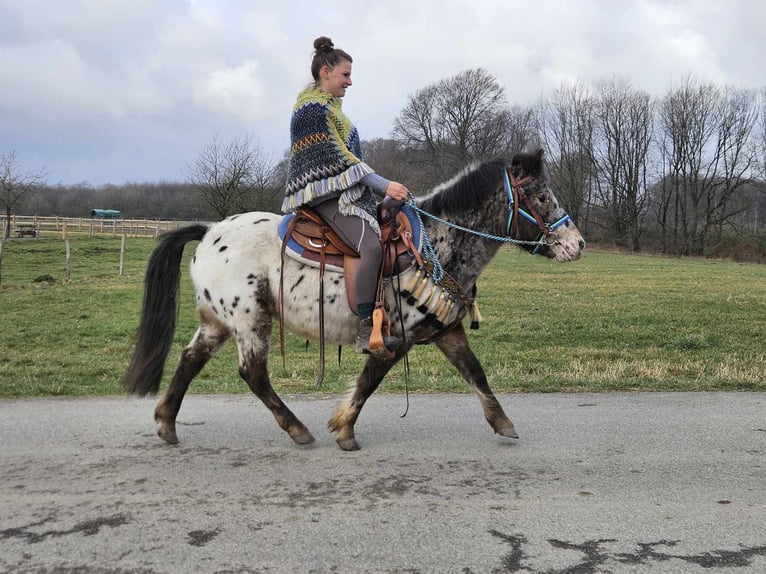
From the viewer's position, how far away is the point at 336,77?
4.62m

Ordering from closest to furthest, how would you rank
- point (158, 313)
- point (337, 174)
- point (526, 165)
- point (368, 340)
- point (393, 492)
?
point (393, 492)
point (368, 340)
point (337, 174)
point (526, 165)
point (158, 313)

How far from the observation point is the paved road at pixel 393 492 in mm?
3027

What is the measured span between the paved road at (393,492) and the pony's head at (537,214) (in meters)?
1.47

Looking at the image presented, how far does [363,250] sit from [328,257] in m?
0.32

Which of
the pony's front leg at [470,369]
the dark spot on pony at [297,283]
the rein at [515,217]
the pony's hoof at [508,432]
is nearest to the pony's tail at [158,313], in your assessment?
the dark spot on pony at [297,283]

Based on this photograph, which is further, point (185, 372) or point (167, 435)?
point (185, 372)

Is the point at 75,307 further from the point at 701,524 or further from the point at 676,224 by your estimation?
the point at 676,224

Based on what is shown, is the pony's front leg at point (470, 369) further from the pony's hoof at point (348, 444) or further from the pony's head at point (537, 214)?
the pony's hoof at point (348, 444)

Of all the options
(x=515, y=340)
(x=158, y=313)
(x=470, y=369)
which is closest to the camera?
(x=470, y=369)

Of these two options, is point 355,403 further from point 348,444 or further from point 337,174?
point 337,174

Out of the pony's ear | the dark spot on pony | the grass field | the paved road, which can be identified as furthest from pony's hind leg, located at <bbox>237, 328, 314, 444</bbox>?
the pony's ear

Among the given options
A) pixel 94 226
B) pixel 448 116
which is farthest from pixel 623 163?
pixel 94 226

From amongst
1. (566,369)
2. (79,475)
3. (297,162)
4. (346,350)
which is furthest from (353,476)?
(346,350)

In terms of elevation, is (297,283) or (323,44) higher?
(323,44)
